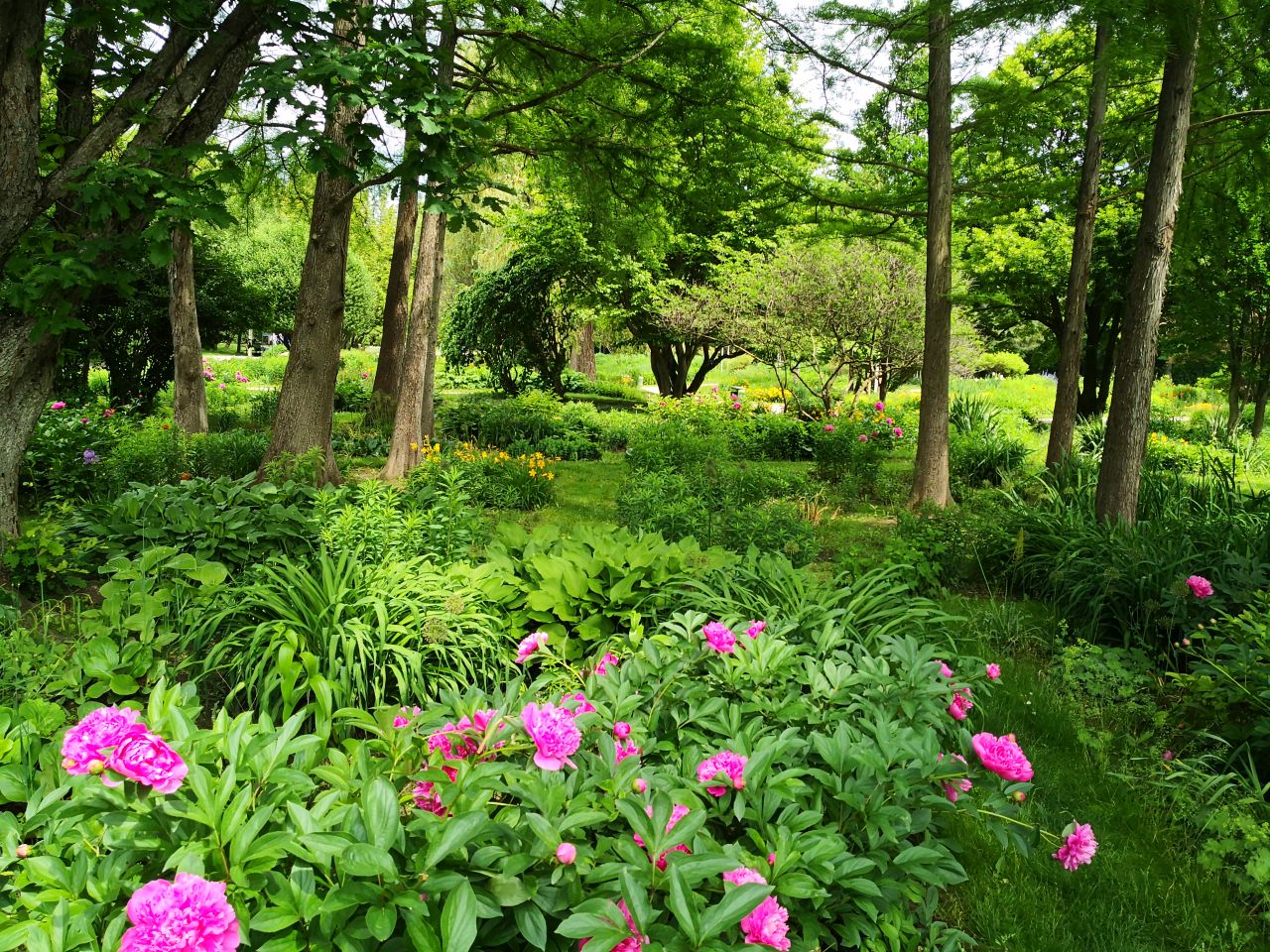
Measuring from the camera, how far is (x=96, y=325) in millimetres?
10117

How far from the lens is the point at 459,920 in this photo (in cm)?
108

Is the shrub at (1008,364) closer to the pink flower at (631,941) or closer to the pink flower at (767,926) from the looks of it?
the pink flower at (767,926)

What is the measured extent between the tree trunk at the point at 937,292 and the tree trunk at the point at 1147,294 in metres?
1.87

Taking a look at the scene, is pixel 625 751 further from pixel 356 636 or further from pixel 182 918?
pixel 356 636

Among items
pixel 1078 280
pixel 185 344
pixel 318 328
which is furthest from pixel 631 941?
pixel 185 344

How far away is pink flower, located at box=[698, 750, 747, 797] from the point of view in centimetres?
155

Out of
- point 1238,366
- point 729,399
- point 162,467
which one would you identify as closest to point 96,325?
point 162,467

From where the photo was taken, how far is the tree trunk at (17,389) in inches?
132

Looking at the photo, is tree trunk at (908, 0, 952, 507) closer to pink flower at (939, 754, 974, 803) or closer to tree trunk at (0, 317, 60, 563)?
pink flower at (939, 754, 974, 803)

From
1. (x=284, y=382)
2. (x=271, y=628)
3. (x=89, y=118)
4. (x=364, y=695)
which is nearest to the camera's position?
(x=364, y=695)

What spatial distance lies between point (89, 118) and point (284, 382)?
2.69m

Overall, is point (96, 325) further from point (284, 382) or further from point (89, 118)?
point (89, 118)

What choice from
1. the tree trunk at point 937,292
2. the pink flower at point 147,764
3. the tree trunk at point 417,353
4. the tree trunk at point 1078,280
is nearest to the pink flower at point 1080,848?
the pink flower at point 147,764

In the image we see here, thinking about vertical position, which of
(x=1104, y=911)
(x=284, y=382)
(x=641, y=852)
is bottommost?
(x=1104, y=911)
